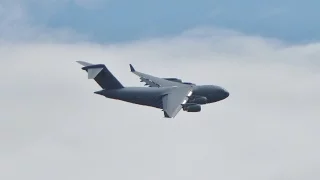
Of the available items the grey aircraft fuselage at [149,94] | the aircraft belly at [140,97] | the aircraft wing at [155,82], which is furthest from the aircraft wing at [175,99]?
the aircraft wing at [155,82]

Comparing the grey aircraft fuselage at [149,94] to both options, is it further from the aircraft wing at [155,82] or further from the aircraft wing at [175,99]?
the aircraft wing at [155,82]

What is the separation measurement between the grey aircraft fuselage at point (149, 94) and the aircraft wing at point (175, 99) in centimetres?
104

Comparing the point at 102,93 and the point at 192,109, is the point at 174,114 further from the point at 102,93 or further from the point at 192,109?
the point at 102,93

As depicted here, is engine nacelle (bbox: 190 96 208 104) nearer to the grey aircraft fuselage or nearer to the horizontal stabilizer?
the grey aircraft fuselage

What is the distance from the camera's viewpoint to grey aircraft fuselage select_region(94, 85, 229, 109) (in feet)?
479

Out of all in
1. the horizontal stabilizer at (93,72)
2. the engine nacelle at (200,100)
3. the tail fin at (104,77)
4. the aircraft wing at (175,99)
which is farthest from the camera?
the tail fin at (104,77)

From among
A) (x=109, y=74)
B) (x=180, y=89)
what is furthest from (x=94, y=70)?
(x=180, y=89)

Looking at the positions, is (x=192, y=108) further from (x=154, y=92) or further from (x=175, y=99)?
(x=154, y=92)

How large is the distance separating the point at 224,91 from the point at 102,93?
744 inches

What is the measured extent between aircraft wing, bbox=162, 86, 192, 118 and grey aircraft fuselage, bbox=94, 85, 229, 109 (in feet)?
3.41

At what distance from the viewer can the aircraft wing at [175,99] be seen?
13475 centimetres

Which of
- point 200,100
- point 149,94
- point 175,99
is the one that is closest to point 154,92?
point 149,94

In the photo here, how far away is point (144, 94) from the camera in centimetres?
14600

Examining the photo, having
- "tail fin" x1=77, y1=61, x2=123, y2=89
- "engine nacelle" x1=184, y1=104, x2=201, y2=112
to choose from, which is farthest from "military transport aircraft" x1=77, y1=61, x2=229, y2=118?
"engine nacelle" x1=184, y1=104, x2=201, y2=112
